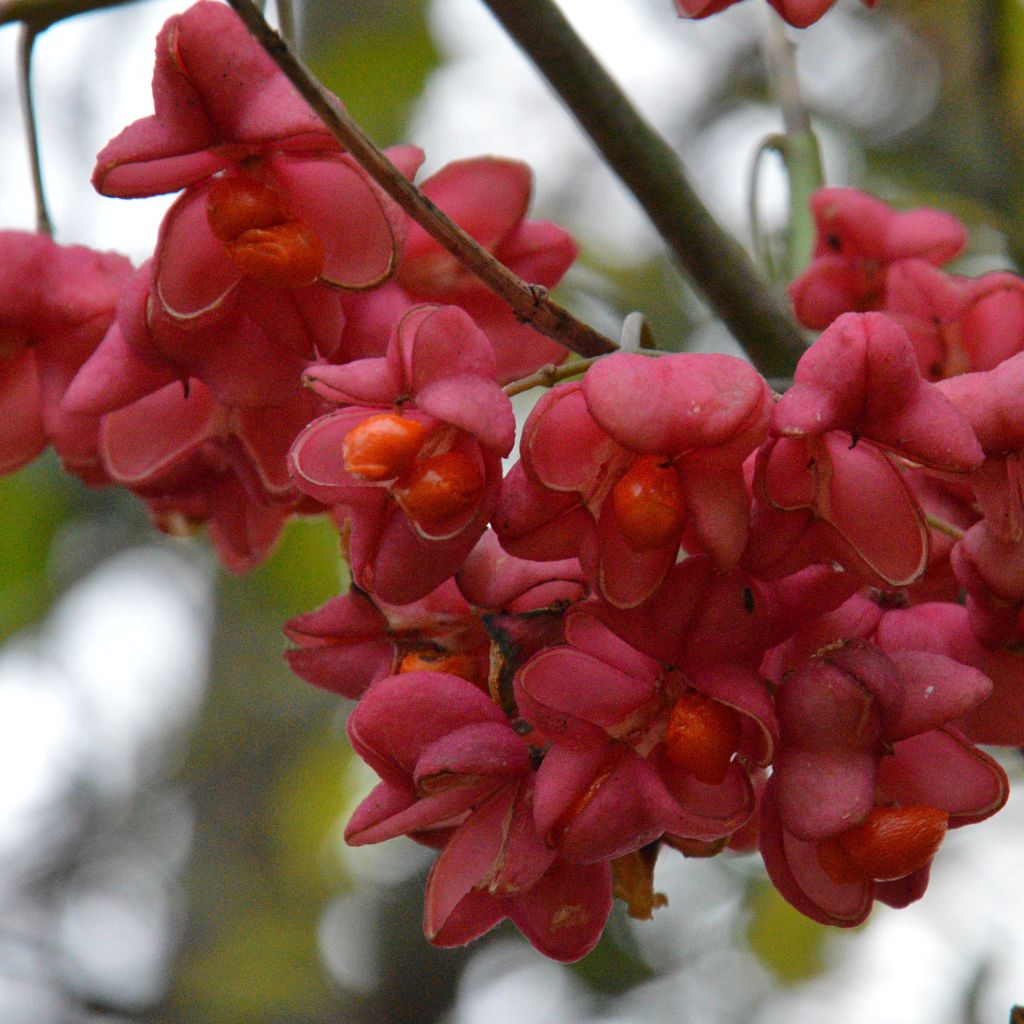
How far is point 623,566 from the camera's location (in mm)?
742

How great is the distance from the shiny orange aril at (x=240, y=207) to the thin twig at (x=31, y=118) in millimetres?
248

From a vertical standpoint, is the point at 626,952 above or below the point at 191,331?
below

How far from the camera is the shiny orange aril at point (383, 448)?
2.46 ft

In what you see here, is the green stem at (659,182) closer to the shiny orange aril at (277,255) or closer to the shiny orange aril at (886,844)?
the shiny orange aril at (277,255)

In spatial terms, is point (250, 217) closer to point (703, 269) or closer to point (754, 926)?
point (703, 269)

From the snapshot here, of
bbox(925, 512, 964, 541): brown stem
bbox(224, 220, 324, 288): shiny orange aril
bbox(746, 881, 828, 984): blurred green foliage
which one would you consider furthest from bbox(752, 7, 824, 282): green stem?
bbox(746, 881, 828, 984): blurred green foliage

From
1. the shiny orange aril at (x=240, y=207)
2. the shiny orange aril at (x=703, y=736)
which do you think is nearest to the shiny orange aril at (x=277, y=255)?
the shiny orange aril at (x=240, y=207)

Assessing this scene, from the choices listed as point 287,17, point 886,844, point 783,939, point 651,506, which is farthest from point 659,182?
point 783,939

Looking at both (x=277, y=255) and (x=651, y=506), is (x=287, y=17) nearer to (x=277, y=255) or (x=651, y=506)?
(x=277, y=255)

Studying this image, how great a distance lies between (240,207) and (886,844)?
49 centimetres

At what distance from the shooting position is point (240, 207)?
0.86 m

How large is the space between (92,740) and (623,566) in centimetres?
259

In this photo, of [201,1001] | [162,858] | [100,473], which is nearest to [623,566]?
[100,473]

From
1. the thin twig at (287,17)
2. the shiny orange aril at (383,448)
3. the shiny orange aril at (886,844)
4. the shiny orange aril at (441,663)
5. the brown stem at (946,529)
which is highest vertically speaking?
the thin twig at (287,17)
